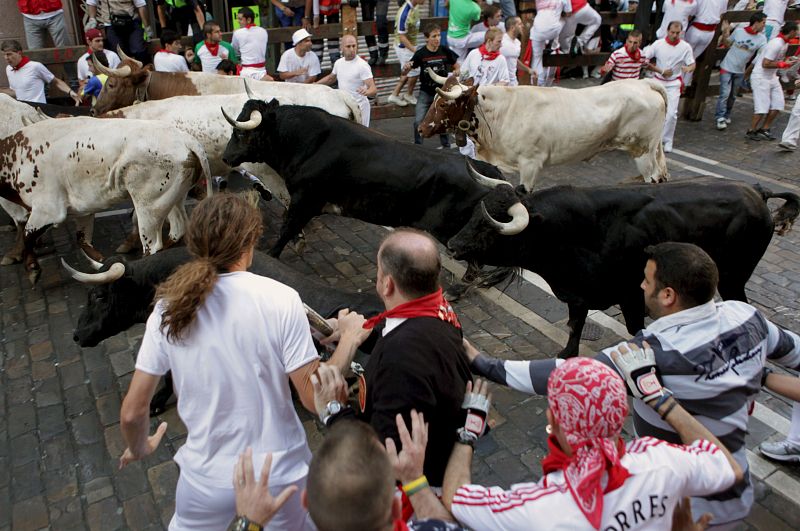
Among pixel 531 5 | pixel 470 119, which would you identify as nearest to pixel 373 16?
pixel 531 5

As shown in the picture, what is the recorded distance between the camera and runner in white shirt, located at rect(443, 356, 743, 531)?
2.00 metres

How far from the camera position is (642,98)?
8.48m

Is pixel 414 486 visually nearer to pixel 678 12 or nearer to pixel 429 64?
pixel 429 64

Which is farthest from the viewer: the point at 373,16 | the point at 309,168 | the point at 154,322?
the point at 373,16

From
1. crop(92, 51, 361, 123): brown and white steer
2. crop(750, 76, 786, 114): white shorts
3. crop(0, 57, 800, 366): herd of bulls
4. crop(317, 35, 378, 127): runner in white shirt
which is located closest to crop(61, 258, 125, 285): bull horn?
crop(0, 57, 800, 366): herd of bulls

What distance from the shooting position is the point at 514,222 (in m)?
4.69

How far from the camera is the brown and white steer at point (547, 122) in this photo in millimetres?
7934

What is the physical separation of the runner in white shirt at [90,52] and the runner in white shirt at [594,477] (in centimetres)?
973

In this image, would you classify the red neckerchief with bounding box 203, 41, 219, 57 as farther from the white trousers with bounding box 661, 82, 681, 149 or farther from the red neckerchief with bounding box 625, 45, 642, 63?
the white trousers with bounding box 661, 82, 681, 149

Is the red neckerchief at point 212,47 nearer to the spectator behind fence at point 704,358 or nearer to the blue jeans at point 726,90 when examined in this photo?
the spectator behind fence at point 704,358

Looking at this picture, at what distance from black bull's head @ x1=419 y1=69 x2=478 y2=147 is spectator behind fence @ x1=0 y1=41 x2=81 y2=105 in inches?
217

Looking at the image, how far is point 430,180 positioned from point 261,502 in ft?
15.0

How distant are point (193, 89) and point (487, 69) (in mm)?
4404

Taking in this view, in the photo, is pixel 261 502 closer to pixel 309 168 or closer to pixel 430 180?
pixel 430 180
